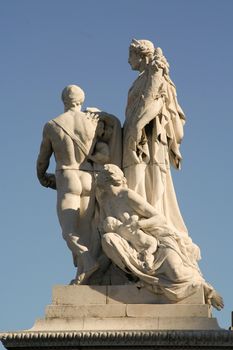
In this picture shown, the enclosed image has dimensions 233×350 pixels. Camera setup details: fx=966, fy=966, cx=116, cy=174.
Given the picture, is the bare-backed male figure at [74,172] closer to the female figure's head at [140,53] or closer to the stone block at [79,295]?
the stone block at [79,295]

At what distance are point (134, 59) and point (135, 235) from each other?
3.40 meters

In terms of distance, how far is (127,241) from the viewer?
15.5 m

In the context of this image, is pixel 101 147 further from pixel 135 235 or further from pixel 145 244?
pixel 145 244

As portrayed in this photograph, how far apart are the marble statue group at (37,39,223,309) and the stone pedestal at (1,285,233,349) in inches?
10.7

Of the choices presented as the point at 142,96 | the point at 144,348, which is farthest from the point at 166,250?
the point at 142,96

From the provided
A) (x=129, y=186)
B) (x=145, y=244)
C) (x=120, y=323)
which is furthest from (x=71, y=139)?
(x=120, y=323)

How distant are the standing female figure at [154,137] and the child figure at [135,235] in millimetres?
652

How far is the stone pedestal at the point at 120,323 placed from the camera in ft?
46.8

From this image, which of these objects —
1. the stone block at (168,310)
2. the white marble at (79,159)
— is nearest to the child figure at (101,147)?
the white marble at (79,159)

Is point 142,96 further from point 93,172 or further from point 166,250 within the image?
point 166,250

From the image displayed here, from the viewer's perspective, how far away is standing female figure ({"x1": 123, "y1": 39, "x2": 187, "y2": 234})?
637 inches

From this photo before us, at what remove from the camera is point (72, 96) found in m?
16.8

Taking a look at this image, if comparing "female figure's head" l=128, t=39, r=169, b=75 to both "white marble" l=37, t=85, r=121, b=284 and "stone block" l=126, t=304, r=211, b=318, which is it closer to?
"white marble" l=37, t=85, r=121, b=284

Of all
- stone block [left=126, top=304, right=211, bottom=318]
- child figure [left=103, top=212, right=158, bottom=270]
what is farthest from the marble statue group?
stone block [left=126, top=304, right=211, bottom=318]
